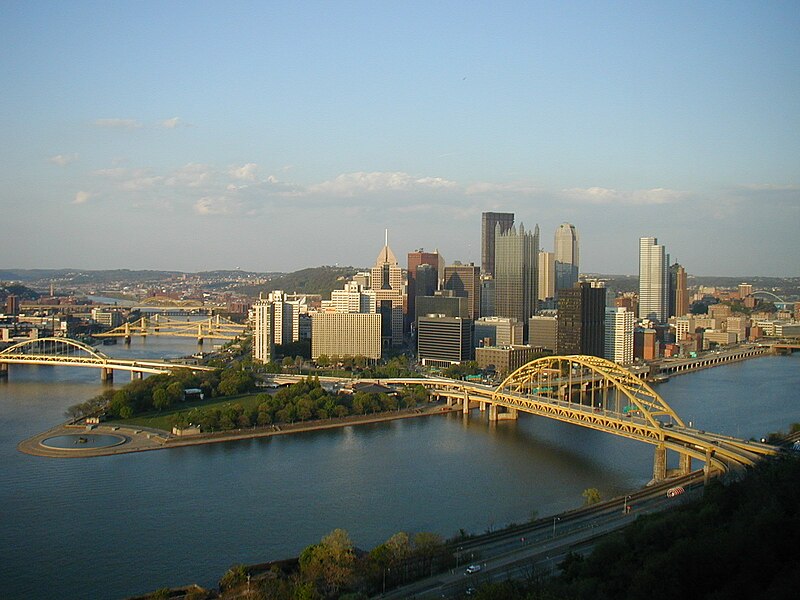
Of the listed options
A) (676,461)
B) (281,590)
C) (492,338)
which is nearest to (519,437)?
(676,461)

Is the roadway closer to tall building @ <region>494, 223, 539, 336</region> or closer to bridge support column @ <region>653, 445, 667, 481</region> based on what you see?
bridge support column @ <region>653, 445, 667, 481</region>

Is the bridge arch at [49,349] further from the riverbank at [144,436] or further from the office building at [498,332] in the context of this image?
the office building at [498,332]

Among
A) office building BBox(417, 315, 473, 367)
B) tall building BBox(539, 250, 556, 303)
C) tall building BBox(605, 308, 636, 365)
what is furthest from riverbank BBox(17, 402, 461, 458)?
tall building BBox(539, 250, 556, 303)

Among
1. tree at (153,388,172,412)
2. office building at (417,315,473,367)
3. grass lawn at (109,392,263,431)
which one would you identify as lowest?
grass lawn at (109,392,263,431)

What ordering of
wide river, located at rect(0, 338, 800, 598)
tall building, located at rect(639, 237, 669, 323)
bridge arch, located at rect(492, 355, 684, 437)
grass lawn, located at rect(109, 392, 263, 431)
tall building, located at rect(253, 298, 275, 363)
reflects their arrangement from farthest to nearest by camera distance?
1. tall building, located at rect(639, 237, 669, 323)
2. tall building, located at rect(253, 298, 275, 363)
3. grass lawn, located at rect(109, 392, 263, 431)
4. bridge arch, located at rect(492, 355, 684, 437)
5. wide river, located at rect(0, 338, 800, 598)

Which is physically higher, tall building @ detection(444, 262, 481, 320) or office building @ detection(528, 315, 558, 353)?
tall building @ detection(444, 262, 481, 320)

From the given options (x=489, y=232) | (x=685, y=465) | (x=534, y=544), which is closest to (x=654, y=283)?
(x=489, y=232)

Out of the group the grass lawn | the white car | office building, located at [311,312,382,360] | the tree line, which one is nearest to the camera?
the white car

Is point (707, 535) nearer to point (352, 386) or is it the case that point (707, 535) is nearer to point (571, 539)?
point (571, 539)
